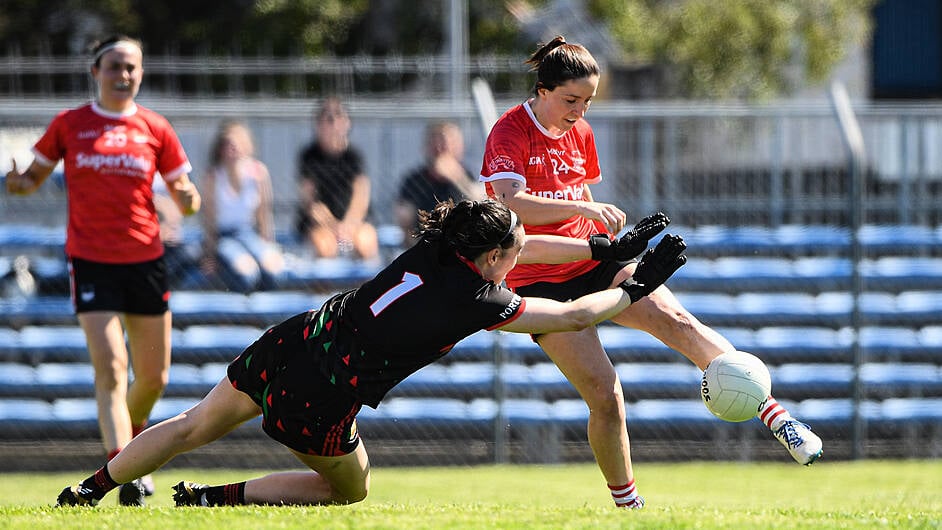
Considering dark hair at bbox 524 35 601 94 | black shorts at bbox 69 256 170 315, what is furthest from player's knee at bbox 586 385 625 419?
black shorts at bbox 69 256 170 315

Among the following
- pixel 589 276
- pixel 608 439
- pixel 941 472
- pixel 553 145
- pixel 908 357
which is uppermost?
pixel 553 145

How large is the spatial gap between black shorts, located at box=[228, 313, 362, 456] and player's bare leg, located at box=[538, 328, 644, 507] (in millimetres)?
1123

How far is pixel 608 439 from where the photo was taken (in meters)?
6.16

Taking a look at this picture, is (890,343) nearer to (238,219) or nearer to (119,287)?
(238,219)

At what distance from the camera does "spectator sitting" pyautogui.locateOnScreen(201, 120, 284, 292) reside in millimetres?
10250

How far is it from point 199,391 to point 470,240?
5.63 metres

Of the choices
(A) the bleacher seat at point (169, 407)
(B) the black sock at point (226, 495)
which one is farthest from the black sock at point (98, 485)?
(A) the bleacher seat at point (169, 407)

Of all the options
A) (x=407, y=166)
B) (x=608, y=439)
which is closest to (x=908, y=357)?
(x=407, y=166)

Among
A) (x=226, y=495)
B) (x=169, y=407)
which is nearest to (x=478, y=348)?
(x=169, y=407)

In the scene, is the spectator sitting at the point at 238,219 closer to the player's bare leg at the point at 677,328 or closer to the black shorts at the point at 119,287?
the black shorts at the point at 119,287

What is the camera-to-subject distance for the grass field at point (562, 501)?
501 cm

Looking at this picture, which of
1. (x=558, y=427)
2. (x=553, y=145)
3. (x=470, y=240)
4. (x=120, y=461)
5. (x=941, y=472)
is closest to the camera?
(x=470, y=240)

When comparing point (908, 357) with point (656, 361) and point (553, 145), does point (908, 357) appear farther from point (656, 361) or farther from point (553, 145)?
point (553, 145)

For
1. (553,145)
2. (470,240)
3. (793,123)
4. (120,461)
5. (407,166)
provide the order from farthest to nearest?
(793,123) → (407,166) → (553,145) → (120,461) → (470,240)
